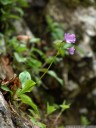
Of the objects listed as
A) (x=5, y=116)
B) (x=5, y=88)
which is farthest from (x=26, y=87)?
(x=5, y=116)

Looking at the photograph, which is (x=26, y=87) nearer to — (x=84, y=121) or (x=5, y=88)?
(x=5, y=88)

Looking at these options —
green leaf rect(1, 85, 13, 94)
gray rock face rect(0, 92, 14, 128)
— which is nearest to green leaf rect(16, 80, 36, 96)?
green leaf rect(1, 85, 13, 94)

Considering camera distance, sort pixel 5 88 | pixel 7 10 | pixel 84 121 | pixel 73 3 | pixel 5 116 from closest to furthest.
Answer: pixel 5 116, pixel 5 88, pixel 7 10, pixel 84 121, pixel 73 3

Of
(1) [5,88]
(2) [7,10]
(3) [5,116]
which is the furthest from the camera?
(2) [7,10]

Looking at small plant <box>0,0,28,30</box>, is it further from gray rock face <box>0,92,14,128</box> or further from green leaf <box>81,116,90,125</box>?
gray rock face <box>0,92,14,128</box>

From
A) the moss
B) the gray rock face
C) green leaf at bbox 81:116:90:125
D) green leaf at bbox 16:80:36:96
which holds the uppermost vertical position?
the moss

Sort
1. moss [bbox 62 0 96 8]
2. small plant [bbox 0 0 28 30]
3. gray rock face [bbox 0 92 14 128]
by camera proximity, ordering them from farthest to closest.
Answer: moss [bbox 62 0 96 8] < small plant [bbox 0 0 28 30] < gray rock face [bbox 0 92 14 128]

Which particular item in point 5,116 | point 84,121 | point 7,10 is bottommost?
point 84,121

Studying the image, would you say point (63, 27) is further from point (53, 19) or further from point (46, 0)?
point (46, 0)

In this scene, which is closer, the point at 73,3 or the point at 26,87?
the point at 26,87

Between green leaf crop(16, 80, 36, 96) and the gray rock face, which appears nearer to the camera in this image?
the gray rock face

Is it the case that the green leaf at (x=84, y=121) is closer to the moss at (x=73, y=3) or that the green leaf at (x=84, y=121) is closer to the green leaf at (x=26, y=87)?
the moss at (x=73, y=3)
